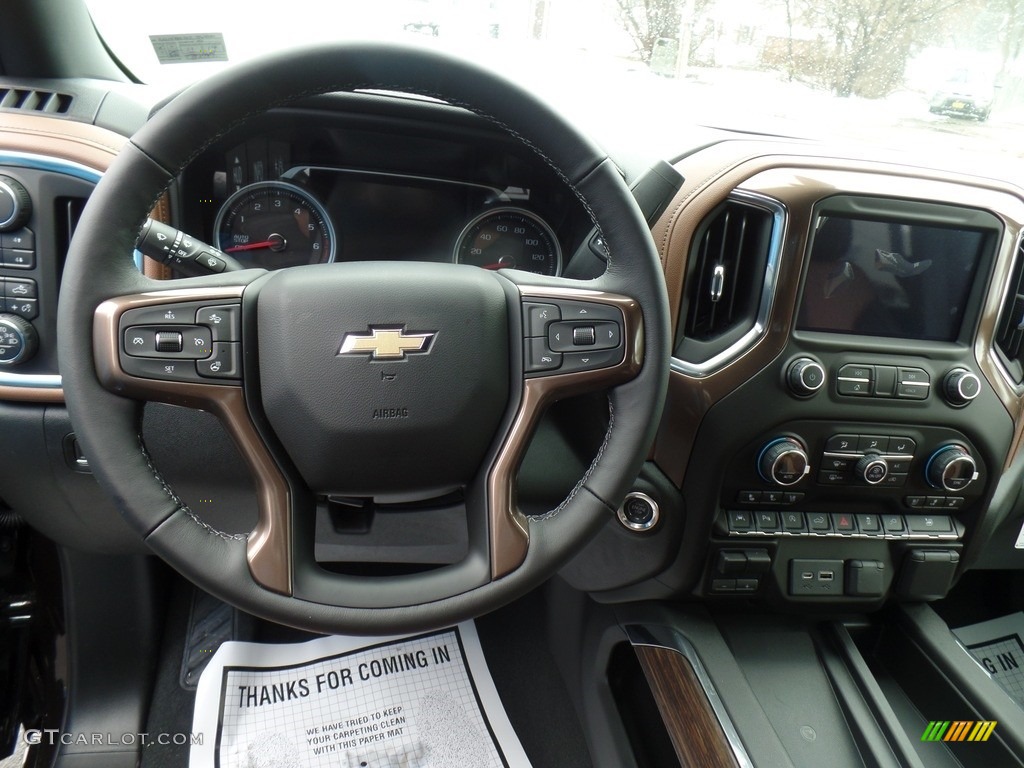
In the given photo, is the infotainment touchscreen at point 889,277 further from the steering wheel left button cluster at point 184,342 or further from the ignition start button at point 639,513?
the steering wheel left button cluster at point 184,342

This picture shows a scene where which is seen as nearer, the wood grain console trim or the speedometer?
the wood grain console trim

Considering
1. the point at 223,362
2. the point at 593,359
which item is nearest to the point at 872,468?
the point at 593,359

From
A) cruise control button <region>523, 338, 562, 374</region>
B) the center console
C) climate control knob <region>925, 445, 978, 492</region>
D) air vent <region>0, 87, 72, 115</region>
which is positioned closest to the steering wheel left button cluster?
cruise control button <region>523, 338, 562, 374</region>

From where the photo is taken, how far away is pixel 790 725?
110 cm

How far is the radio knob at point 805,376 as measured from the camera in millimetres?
1040

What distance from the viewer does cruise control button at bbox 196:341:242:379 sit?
2.36 feet

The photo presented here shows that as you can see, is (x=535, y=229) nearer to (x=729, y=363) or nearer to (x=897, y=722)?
(x=729, y=363)

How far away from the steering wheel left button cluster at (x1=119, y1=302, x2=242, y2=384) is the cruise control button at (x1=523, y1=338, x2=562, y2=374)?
290 millimetres

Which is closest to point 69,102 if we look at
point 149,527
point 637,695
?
point 149,527

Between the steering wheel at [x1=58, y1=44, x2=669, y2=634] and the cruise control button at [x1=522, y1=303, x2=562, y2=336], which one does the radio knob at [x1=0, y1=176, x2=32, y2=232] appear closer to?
the steering wheel at [x1=58, y1=44, x2=669, y2=634]

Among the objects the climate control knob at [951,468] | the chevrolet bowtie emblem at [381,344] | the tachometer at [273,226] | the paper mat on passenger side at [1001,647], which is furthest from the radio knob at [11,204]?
the paper mat on passenger side at [1001,647]

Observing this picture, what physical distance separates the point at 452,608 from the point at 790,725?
666 mm

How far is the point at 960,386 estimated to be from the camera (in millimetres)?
1081

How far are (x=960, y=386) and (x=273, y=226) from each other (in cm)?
104
